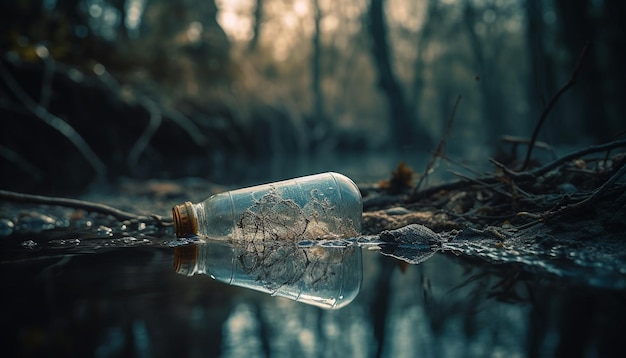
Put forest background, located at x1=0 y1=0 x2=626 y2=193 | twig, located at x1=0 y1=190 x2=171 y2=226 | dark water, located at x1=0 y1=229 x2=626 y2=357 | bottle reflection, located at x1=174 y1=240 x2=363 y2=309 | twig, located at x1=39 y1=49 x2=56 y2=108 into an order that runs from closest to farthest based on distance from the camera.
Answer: dark water, located at x1=0 y1=229 x2=626 y2=357, bottle reflection, located at x1=174 y1=240 x2=363 y2=309, twig, located at x1=0 y1=190 x2=171 y2=226, forest background, located at x1=0 y1=0 x2=626 y2=193, twig, located at x1=39 y1=49 x2=56 y2=108

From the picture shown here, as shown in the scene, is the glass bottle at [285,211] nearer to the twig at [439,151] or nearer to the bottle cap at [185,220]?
the bottle cap at [185,220]

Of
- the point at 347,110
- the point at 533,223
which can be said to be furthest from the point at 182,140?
the point at 347,110

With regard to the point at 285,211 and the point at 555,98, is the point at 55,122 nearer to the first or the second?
the point at 285,211

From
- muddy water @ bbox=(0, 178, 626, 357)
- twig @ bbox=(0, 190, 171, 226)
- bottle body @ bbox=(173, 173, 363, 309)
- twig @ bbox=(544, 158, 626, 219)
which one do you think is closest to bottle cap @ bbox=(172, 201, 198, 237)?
bottle body @ bbox=(173, 173, 363, 309)

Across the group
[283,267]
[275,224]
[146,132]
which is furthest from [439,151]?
[146,132]

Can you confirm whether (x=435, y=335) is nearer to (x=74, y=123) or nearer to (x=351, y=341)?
(x=351, y=341)

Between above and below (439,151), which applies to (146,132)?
above

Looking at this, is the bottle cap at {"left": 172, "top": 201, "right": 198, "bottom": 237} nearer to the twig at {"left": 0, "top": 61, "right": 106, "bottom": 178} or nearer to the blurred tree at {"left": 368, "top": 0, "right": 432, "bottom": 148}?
the twig at {"left": 0, "top": 61, "right": 106, "bottom": 178}
